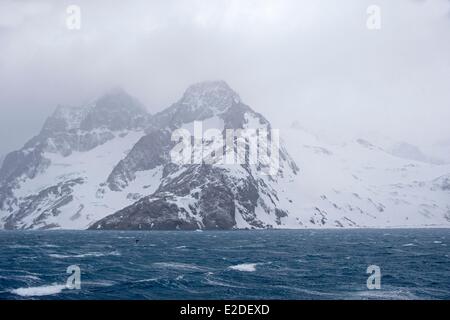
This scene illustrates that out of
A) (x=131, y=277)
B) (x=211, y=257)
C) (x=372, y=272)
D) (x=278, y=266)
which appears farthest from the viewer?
(x=211, y=257)

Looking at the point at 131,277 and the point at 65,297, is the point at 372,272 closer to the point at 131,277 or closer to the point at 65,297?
the point at 131,277

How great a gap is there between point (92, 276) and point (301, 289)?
1452 inches

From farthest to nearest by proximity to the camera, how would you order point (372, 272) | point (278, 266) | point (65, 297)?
point (278, 266), point (372, 272), point (65, 297)

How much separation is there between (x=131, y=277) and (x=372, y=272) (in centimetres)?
4458

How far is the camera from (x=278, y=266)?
10906 centimetres
